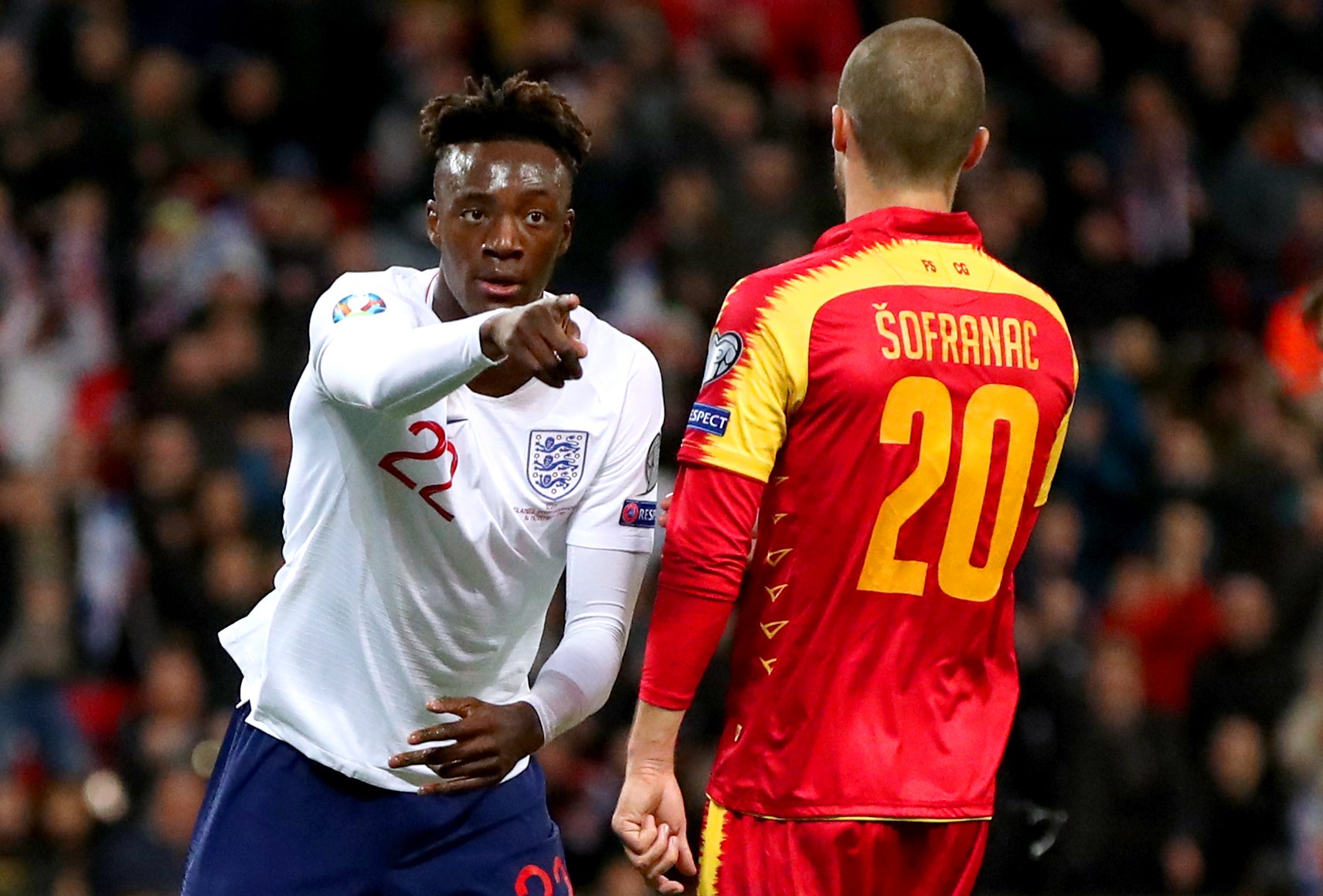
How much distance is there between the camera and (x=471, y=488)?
4461 millimetres

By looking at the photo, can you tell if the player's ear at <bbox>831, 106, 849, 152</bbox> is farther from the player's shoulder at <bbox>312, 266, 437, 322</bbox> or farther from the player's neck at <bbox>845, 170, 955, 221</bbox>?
the player's shoulder at <bbox>312, 266, 437, 322</bbox>

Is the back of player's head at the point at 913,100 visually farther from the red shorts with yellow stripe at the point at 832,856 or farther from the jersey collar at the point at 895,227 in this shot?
the red shorts with yellow stripe at the point at 832,856

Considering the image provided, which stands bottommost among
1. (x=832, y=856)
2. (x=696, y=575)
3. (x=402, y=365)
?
(x=832, y=856)

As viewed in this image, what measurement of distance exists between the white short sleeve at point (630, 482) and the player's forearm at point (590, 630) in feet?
0.13

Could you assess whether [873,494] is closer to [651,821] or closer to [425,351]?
[651,821]

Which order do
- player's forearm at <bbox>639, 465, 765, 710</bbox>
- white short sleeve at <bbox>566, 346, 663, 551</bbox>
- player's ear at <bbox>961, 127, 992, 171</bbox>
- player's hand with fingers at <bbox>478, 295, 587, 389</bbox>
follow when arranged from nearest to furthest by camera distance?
player's hand with fingers at <bbox>478, 295, 587, 389</bbox> < player's forearm at <bbox>639, 465, 765, 710</bbox> < player's ear at <bbox>961, 127, 992, 171</bbox> < white short sleeve at <bbox>566, 346, 663, 551</bbox>

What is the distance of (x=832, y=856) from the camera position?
13.2 feet

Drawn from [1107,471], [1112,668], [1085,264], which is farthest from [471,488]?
[1085,264]

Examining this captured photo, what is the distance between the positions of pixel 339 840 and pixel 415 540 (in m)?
0.67

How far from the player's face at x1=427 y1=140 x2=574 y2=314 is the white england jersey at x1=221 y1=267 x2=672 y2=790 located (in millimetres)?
136

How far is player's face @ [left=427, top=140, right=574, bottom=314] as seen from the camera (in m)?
4.47

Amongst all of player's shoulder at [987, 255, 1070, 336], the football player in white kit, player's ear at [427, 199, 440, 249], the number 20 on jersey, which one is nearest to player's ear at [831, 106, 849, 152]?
player's shoulder at [987, 255, 1070, 336]

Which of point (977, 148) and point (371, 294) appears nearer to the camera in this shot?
point (977, 148)

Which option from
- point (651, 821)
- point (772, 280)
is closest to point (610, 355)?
point (772, 280)
